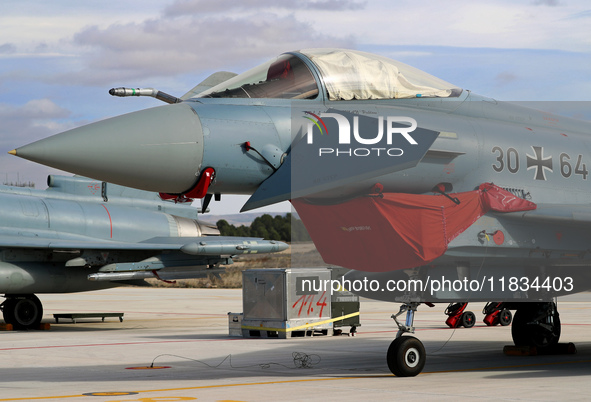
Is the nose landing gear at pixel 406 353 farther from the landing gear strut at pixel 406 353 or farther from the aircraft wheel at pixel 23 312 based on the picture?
the aircraft wheel at pixel 23 312

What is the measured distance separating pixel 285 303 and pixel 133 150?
28.1 feet

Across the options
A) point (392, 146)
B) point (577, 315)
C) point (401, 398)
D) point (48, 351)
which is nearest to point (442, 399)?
point (401, 398)

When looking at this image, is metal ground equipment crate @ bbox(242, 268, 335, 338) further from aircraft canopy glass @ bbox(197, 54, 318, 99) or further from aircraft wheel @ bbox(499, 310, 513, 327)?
aircraft canopy glass @ bbox(197, 54, 318, 99)

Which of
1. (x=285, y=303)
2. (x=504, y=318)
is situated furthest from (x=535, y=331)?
(x=504, y=318)

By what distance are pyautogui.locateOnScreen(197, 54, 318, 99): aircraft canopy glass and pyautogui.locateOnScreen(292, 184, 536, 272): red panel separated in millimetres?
1264

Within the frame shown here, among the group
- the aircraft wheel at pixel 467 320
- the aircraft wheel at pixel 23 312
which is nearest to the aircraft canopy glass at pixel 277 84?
the aircraft wheel at pixel 467 320

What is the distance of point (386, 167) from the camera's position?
8.36m

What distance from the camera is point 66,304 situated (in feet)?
99.8

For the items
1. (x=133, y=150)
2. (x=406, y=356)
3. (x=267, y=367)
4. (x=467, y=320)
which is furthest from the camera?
(x=467, y=320)

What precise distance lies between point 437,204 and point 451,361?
386 centimetres

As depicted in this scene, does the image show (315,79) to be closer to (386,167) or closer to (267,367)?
(386,167)

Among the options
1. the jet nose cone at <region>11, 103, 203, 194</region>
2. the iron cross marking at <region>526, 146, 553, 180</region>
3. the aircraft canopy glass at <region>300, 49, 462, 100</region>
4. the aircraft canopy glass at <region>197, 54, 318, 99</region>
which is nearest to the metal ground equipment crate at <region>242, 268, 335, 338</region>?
the iron cross marking at <region>526, 146, 553, 180</region>

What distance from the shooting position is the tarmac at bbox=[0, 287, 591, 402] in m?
8.10

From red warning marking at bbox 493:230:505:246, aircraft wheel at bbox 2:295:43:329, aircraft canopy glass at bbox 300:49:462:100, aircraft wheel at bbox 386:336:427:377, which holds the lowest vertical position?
aircraft wheel at bbox 386:336:427:377
